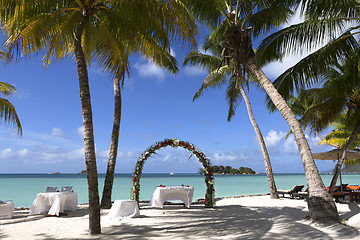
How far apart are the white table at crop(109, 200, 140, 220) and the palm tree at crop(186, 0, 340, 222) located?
479 centimetres

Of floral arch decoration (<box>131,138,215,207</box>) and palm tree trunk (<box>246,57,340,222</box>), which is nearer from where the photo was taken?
palm tree trunk (<box>246,57,340,222</box>)

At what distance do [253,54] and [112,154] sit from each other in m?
6.11

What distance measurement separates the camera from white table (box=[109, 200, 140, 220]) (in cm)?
807

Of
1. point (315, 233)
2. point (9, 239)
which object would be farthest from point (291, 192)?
point (9, 239)

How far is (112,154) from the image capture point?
10602mm

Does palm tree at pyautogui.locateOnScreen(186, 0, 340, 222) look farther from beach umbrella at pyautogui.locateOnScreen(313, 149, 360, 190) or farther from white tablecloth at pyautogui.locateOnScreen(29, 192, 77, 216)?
white tablecloth at pyautogui.locateOnScreen(29, 192, 77, 216)

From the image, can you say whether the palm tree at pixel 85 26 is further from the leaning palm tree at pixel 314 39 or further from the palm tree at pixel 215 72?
the palm tree at pixel 215 72

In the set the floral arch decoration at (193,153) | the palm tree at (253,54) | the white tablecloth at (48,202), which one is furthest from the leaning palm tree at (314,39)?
the white tablecloth at (48,202)

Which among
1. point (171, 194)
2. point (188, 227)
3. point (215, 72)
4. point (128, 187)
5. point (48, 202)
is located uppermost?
point (215, 72)

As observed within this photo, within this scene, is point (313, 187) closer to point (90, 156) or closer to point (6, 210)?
point (90, 156)

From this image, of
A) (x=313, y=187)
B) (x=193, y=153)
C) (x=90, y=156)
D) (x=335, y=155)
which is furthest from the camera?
(x=335, y=155)

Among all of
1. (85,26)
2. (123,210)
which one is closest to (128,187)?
(123,210)

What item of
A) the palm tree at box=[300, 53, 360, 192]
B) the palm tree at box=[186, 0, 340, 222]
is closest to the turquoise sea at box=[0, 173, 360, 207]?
the palm tree at box=[186, 0, 340, 222]

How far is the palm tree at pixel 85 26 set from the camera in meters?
6.15
